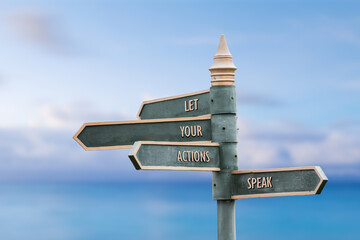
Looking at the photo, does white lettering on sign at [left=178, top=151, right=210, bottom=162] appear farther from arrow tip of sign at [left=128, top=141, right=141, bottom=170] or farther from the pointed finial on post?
the pointed finial on post

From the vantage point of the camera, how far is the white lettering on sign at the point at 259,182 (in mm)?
7812

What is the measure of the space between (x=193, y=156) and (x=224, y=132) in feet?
2.17

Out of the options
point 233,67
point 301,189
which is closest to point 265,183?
point 301,189

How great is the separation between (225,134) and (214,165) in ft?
1.36

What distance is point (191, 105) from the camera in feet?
28.8

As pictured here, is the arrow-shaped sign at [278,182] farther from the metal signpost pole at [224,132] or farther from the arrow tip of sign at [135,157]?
the arrow tip of sign at [135,157]

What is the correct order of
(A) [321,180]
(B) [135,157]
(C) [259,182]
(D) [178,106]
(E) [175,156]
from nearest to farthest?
(B) [135,157]
(A) [321,180]
(E) [175,156]
(C) [259,182]
(D) [178,106]

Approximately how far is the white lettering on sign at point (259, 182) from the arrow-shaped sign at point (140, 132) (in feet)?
2.47

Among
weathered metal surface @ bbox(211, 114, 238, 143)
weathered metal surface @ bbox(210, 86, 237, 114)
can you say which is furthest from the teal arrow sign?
weathered metal surface @ bbox(211, 114, 238, 143)

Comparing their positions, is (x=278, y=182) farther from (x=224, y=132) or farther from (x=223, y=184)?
(x=224, y=132)

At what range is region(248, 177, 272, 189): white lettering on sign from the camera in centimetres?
781

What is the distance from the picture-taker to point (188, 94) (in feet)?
28.8

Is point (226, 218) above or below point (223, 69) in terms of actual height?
below

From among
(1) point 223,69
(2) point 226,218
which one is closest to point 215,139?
(1) point 223,69
